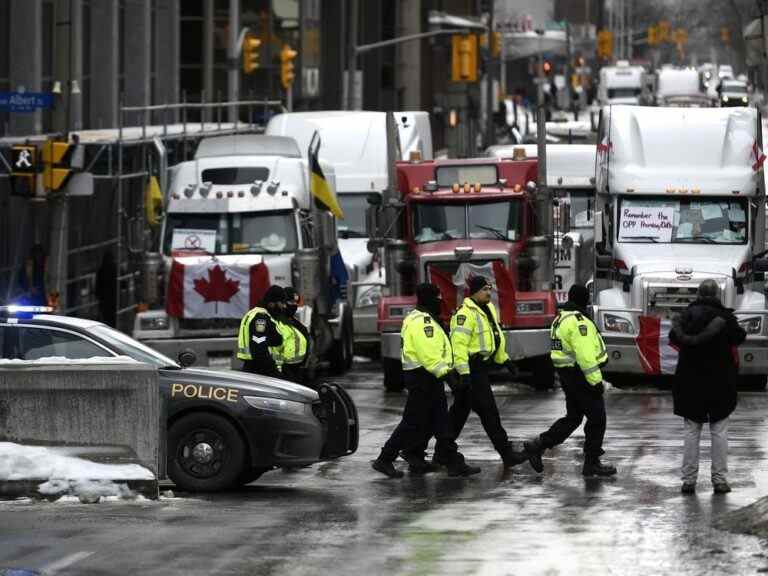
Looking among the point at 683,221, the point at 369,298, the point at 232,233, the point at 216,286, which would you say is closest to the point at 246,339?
the point at 216,286

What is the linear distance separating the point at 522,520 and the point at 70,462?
3.65 m

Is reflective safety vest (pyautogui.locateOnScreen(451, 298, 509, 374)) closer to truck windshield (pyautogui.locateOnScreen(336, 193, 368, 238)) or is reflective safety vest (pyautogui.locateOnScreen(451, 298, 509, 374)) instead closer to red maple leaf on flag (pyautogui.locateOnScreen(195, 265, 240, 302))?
red maple leaf on flag (pyautogui.locateOnScreen(195, 265, 240, 302))

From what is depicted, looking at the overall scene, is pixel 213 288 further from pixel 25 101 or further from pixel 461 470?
pixel 461 470

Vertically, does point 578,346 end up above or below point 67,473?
above

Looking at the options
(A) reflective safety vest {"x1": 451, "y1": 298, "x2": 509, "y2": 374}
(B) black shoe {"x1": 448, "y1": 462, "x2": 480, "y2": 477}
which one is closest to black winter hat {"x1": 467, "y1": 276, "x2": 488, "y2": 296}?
(A) reflective safety vest {"x1": 451, "y1": 298, "x2": 509, "y2": 374}

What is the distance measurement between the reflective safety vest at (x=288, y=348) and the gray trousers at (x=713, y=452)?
4.75 m

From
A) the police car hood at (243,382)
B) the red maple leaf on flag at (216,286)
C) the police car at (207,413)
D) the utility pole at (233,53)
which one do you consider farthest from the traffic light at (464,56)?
the police car at (207,413)

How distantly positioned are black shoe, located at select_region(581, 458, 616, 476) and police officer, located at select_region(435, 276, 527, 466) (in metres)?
0.69

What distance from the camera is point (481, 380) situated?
17.2 metres

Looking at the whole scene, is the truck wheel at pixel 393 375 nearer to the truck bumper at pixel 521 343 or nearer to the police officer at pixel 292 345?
the truck bumper at pixel 521 343

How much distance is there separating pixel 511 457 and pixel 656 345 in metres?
7.29

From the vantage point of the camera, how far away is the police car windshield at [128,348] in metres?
15.8

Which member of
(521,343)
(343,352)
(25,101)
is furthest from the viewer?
(343,352)

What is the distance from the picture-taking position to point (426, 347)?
1650cm
